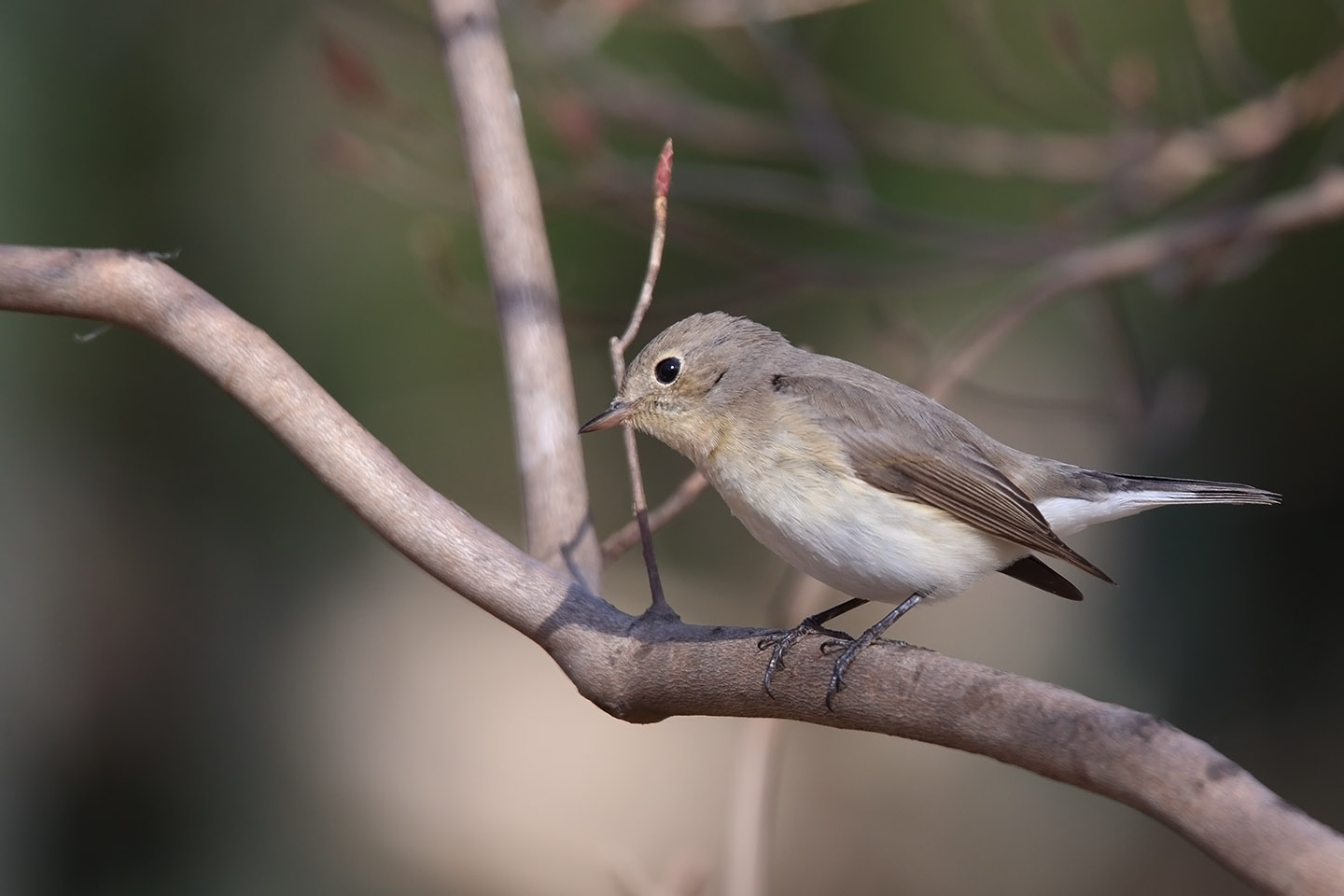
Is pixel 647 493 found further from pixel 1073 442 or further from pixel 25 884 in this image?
pixel 25 884

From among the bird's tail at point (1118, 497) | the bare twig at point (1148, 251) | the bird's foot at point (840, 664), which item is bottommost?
the bird's foot at point (840, 664)

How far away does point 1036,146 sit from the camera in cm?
438

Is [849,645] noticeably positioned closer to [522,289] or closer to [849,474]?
[849,474]

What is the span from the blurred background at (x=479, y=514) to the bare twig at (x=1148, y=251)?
5.59 feet

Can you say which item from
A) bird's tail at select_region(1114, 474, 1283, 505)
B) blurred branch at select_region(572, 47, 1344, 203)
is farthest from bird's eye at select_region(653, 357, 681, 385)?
blurred branch at select_region(572, 47, 1344, 203)

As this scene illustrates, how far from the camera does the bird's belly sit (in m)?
2.74

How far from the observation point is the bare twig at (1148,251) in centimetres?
346

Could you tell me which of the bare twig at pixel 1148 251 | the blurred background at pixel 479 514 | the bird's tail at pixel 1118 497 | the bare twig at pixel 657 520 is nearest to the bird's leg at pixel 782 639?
the bare twig at pixel 657 520

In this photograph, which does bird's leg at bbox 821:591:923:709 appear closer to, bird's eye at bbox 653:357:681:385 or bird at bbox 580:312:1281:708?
bird at bbox 580:312:1281:708

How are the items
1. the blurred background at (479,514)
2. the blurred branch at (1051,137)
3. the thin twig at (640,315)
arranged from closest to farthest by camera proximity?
the thin twig at (640,315) → the blurred branch at (1051,137) → the blurred background at (479,514)

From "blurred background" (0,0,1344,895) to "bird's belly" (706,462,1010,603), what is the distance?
2.77 m

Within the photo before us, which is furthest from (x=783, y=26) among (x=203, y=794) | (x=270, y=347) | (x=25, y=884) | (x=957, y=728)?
(x=25, y=884)

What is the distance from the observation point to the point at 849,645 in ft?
7.62

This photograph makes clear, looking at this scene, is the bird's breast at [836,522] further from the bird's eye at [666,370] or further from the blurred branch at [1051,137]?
the blurred branch at [1051,137]
